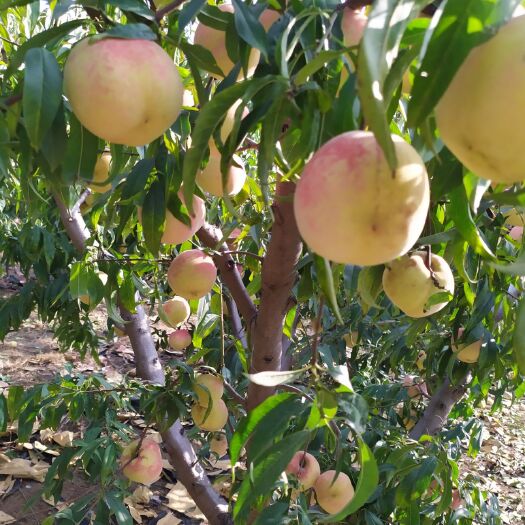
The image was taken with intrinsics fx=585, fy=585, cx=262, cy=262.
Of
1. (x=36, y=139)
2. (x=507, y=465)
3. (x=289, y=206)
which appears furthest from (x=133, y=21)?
(x=507, y=465)

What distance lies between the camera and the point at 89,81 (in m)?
0.58

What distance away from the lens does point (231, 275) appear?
1.38 meters

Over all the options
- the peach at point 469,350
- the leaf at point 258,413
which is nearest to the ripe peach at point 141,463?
the peach at point 469,350

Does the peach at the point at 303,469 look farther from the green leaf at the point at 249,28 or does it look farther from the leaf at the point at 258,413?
the green leaf at the point at 249,28

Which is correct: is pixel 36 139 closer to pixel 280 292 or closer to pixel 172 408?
pixel 280 292

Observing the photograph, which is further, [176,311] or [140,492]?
[140,492]

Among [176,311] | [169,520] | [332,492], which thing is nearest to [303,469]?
[332,492]

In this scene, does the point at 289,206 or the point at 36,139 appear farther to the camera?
the point at 289,206

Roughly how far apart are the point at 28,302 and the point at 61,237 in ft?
1.09

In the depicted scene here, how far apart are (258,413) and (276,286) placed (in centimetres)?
41

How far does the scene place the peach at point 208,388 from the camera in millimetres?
1475

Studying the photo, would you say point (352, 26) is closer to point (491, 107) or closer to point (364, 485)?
point (491, 107)

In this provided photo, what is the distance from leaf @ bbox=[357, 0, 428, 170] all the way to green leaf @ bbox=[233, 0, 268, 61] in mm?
211

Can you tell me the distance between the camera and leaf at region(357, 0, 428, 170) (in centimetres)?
35
